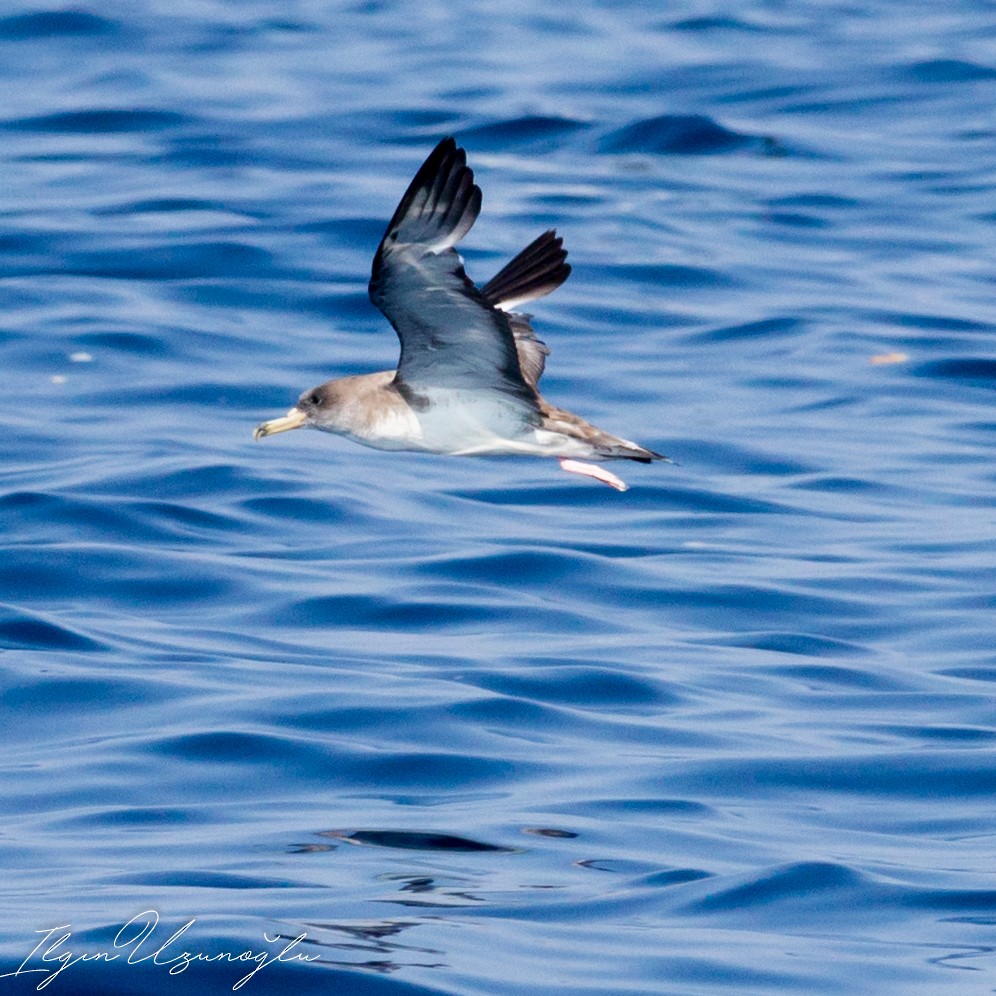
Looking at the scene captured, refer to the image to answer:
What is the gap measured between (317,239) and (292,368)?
10.9 ft

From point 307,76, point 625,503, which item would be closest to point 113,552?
point 625,503

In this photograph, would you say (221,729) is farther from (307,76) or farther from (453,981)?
(307,76)

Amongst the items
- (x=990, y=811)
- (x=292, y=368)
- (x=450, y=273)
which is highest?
(x=450, y=273)

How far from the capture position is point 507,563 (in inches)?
557

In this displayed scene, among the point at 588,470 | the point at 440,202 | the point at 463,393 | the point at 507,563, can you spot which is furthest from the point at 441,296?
the point at 507,563

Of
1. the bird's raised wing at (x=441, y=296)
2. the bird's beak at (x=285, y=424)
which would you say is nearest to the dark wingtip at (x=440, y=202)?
the bird's raised wing at (x=441, y=296)

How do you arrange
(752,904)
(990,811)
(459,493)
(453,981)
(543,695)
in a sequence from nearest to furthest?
(453,981) < (752,904) < (990,811) < (543,695) < (459,493)

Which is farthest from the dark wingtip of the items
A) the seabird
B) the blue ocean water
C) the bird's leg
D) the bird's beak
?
the blue ocean water

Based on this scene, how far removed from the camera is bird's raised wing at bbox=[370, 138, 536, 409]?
834 centimetres

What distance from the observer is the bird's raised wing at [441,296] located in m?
8.34

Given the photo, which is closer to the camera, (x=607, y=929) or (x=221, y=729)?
(x=607, y=929)

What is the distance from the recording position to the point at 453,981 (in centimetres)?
800

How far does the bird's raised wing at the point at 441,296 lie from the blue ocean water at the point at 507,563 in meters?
2.09

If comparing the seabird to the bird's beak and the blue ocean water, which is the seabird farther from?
the blue ocean water
